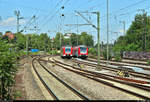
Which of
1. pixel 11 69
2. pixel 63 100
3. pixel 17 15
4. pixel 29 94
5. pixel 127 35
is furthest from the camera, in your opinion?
pixel 127 35

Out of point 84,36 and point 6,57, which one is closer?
point 6,57

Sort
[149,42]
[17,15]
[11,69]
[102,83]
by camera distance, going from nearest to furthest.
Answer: [11,69]
[102,83]
[17,15]
[149,42]

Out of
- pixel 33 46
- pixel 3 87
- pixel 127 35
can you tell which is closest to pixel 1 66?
pixel 3 87

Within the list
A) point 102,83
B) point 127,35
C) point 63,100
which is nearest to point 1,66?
point 63,100

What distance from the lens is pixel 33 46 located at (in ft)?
345

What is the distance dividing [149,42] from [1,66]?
66785 mm

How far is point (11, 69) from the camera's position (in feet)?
28.0

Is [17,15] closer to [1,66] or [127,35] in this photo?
[1,66]

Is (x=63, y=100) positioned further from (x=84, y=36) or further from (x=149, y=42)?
(x=84, y=36)

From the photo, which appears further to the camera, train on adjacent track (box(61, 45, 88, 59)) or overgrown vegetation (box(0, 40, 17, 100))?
train on adjacent track (box(61, 45, 88, 59))

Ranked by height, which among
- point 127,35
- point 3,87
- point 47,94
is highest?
point 127,35

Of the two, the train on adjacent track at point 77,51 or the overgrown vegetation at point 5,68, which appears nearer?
the overgrown vegetation at point 5,68

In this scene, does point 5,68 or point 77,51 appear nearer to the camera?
point 5,68

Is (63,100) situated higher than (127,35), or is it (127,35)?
(127,35)
